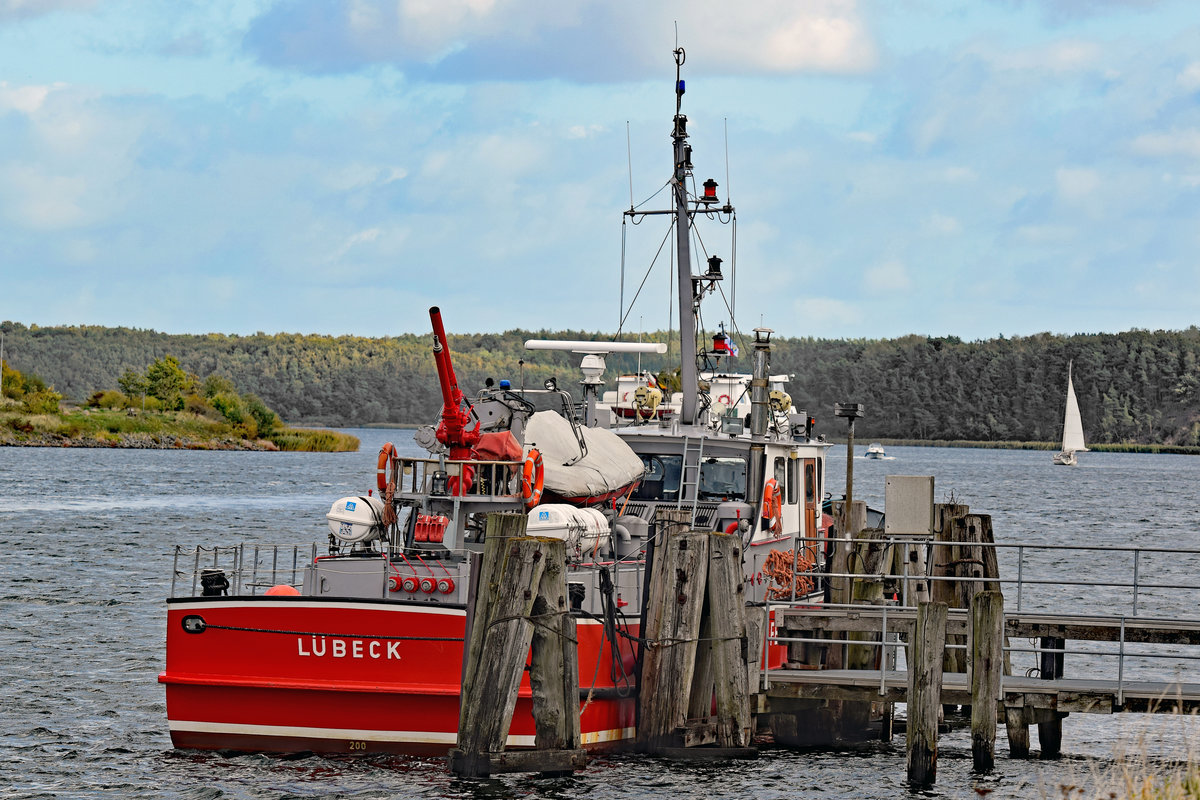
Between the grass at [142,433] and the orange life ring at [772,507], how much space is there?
4604 inches

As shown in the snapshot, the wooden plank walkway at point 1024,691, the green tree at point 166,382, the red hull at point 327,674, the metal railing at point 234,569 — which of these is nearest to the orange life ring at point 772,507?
the wooden plank walkway at point 1024,691

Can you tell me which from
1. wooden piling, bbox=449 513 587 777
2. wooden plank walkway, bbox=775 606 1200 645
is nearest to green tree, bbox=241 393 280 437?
wooden plank walkway, bbox=775 606 1200 645

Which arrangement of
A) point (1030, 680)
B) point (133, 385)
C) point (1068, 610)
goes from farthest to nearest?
point (133, 385), point (1068, 610), point (1030, 680)

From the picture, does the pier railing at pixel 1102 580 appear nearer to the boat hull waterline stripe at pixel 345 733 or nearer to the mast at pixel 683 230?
the mast at pixel 683 230

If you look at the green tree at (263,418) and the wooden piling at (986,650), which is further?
A: the green tree at (263,418)

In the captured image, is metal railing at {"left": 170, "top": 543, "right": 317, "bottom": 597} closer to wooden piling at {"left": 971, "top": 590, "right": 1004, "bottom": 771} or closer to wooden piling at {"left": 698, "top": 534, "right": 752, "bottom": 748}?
wooden piling at {"left": 698, "top": 534, "right": 752, "bottom": 748}

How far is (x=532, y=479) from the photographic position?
16516mm

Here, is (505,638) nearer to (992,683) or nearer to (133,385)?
(992,683)

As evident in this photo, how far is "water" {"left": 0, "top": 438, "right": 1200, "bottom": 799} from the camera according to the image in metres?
15.7

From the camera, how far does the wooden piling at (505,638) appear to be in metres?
13.0

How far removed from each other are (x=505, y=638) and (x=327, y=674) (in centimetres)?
302

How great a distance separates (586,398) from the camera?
21.3 metres

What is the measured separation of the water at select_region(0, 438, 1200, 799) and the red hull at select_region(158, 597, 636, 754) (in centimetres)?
54

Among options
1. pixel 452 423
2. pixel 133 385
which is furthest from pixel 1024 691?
pixel 133 385
